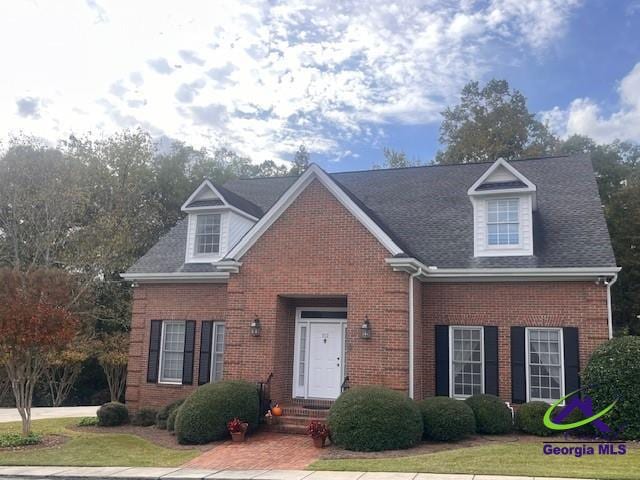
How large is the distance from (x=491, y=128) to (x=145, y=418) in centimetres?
2847

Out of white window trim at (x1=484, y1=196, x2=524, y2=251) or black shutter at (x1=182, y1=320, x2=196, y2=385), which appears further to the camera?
black shutter at (x1=182, y1=320, x2=196, y2=385)

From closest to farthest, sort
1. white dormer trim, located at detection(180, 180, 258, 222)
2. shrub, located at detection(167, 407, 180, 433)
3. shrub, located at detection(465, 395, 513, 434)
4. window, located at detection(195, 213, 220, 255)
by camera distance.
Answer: shrub, located at detection(465, 395, 513, 434)
shrub, located at detection(167, 407, 180, 433)
white dormer trim, located at detection(180, 180, 258, 222)
window, located at detection(195, 213, 220, 255)

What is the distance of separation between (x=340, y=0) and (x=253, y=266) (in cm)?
728

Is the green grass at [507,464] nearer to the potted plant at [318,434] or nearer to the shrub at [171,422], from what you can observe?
the potted plant at [318,434]

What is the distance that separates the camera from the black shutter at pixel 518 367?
A: 14680 millimetres

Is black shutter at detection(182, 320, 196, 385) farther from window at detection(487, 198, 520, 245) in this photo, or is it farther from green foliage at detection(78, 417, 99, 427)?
window at detection(487, 198, 520, 245)

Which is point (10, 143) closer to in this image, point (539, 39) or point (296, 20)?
point (296, 20)

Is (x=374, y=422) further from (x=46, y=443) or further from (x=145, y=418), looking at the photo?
(x=46, y=443)

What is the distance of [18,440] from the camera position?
45.8 ft

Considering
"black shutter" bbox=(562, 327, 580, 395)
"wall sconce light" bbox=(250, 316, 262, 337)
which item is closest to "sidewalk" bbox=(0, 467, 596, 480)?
"wall sconce light" bbox=(250, 316, 262, 337)

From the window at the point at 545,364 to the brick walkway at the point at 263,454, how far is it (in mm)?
6156

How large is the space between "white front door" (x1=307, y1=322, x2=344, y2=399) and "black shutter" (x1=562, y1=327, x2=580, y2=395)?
583 centimetres

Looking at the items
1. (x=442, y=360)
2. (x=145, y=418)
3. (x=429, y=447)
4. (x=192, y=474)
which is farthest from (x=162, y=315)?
(x=429, y=447)

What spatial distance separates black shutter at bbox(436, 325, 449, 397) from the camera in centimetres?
1527
